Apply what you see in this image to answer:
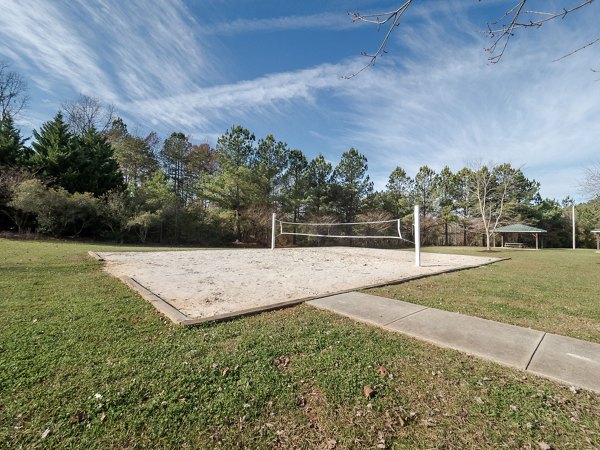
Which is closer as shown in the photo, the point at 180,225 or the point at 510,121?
the point at 510,121

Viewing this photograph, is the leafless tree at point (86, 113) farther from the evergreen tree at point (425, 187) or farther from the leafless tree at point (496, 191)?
the leafless tree at point (496, 191)

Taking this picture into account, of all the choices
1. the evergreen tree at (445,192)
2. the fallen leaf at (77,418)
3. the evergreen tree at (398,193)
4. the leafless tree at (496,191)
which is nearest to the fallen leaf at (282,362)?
the fallen leaf at (77,418)

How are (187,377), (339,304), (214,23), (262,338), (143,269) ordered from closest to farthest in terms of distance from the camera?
(187,377), (262,338), (339,304), (143,269), (214,23)

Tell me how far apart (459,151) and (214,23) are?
69.2 ft

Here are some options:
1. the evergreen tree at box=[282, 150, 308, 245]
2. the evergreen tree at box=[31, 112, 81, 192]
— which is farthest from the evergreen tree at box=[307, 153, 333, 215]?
the evergreen tree at box=[31, 112, 81, 192]

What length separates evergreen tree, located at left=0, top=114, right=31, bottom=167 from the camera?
54.3 ft

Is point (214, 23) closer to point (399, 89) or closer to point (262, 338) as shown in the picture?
point (399, 89)

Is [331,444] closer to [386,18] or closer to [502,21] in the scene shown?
[386,18]

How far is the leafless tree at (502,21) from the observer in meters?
1.98

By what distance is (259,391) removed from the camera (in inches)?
66.6

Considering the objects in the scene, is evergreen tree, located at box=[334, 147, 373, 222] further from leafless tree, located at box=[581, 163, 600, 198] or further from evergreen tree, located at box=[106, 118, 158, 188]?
evergreen tree, located at box=[106, 118, 158, 188]

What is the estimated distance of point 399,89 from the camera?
8.91 m

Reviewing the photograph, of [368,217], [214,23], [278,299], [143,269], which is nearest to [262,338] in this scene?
[278,299]

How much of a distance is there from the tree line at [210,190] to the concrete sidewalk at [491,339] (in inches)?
631
